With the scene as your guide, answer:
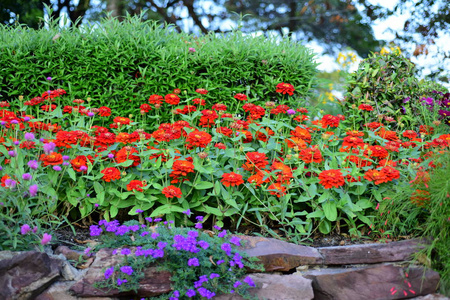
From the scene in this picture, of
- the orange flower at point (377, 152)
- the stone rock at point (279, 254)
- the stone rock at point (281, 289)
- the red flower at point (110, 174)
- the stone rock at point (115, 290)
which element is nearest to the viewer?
the stone rock at point (115, 290)

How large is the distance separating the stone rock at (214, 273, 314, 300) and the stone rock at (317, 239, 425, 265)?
0.93 ft

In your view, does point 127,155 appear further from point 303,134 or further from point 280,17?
A: point 280,17

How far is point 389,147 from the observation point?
3338 millimetres

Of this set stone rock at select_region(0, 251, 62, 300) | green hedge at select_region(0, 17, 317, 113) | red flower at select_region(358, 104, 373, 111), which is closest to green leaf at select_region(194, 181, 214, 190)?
stone rock at select_region(0, 251, 62, 300)

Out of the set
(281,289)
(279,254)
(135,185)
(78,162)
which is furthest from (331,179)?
(78,162)

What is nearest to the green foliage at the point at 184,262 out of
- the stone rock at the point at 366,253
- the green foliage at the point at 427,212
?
the stone rock at the point at 366,253

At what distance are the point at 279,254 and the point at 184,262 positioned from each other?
2.17 feet

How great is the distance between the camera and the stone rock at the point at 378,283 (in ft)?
8.61

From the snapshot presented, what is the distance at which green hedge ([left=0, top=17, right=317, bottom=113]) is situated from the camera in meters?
4.25

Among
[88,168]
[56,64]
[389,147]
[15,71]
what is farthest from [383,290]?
[15,71]

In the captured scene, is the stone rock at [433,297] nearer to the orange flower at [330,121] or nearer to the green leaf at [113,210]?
the orange flower at [330,121]

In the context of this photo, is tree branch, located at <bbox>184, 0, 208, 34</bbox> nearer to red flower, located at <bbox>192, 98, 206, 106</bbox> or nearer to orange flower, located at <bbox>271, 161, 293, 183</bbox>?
red flower, located at <bbox>192, 98, 206, 106</bbox>

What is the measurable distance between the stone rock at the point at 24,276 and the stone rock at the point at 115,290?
181mm

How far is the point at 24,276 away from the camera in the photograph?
2.40m
